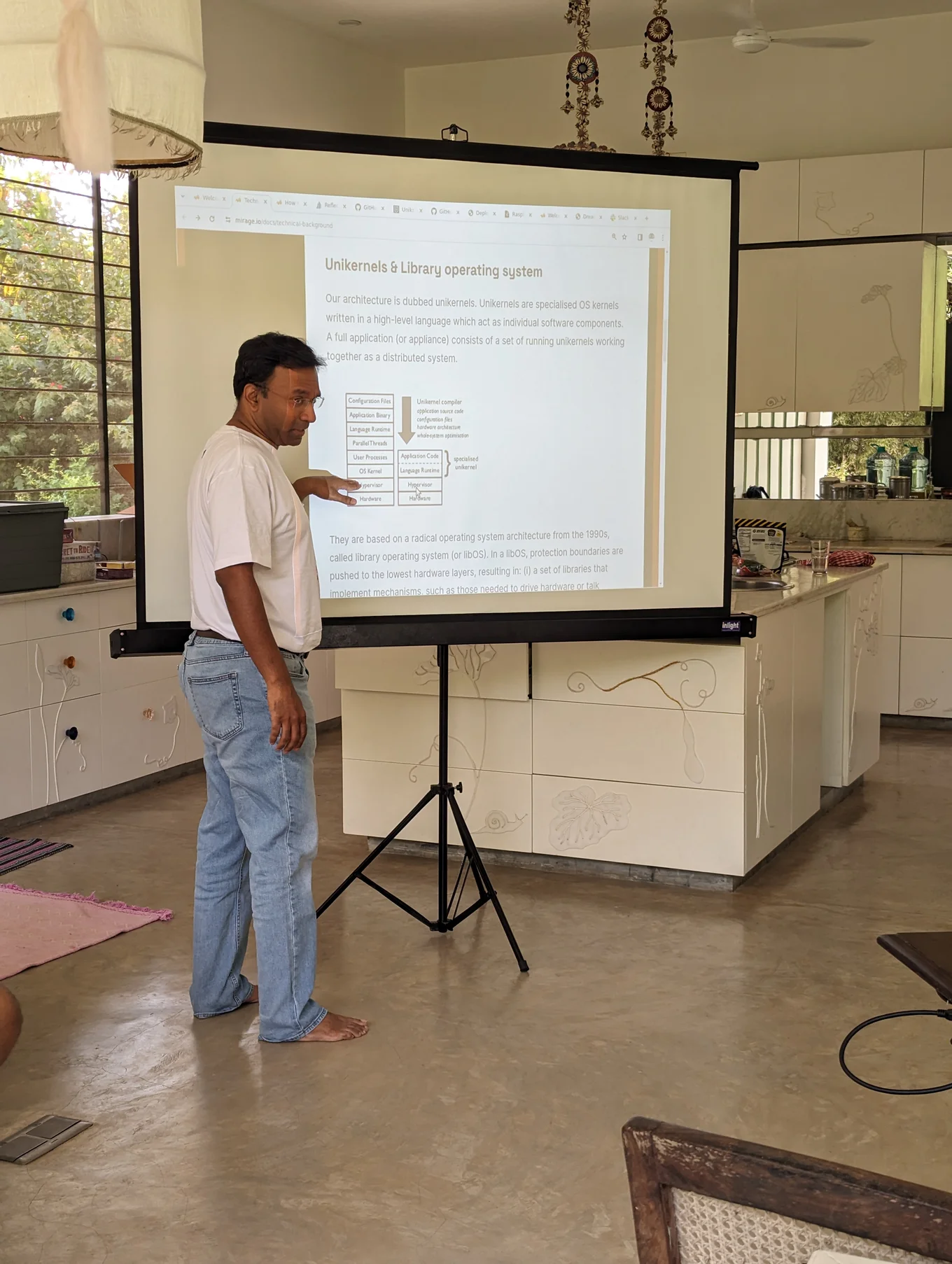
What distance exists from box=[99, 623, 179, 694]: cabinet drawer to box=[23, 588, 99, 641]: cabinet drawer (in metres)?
0.10

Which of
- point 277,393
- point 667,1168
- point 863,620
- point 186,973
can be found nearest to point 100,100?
point 667,1168

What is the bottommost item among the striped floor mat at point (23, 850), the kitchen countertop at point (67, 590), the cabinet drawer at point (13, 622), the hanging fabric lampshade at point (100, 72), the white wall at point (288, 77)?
the striped floor mat at point (23, 850)

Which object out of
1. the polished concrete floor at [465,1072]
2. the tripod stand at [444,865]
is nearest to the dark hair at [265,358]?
the tripod stand at [444,865]

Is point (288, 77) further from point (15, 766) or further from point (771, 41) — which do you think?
point (15, 766)

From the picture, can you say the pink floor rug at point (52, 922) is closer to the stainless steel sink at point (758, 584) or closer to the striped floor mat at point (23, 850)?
the striped floor mat at point (23, 850)

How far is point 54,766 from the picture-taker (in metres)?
4.92

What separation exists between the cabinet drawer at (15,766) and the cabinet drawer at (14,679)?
0.03m

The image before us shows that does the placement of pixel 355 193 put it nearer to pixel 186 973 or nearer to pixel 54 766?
pixel 186 973

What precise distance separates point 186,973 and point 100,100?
2.70m

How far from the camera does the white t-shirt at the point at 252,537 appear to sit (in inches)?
107

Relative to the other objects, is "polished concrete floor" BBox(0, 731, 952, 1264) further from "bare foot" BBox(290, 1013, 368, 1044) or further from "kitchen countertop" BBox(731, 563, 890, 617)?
"kitchen countertop" BBox(731, 563, 890, 617)

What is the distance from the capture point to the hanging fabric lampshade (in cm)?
113

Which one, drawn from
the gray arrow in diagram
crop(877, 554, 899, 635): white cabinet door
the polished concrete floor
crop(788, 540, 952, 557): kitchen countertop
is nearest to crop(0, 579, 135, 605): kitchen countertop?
the polished concrete floor

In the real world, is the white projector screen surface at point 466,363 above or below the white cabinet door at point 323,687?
above
